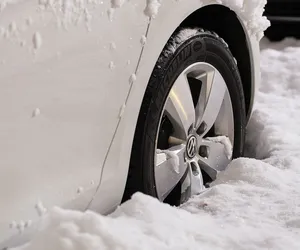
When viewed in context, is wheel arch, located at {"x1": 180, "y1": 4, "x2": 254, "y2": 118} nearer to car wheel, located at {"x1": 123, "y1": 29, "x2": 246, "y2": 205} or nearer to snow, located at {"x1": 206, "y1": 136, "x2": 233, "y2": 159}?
car wheel, located at {"x1": 123, "y1": 29, "x2": 246, "y2": 205}

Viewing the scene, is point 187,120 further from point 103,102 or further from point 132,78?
point 103,102

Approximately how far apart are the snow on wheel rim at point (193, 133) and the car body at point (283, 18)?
2.90 metres

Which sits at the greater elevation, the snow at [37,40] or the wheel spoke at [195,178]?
the snow at [37,40]

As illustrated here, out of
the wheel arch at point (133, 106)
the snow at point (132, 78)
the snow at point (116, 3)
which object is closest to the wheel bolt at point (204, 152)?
the wheel arch at point (133, 106)

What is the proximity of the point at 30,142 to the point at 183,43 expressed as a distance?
84cm

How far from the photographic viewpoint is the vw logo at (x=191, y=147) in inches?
89.1

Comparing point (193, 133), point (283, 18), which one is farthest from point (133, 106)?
point (283, 18)

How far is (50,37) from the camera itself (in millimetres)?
1400

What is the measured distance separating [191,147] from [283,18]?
3.24 m

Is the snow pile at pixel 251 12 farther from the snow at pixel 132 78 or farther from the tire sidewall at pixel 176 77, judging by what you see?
the snow at pixel 132 78

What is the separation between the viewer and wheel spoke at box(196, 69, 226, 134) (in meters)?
2.32

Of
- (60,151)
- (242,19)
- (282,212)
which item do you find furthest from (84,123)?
(242,19)

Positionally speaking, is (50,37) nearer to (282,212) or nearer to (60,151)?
(60,151)

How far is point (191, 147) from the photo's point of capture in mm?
2291
